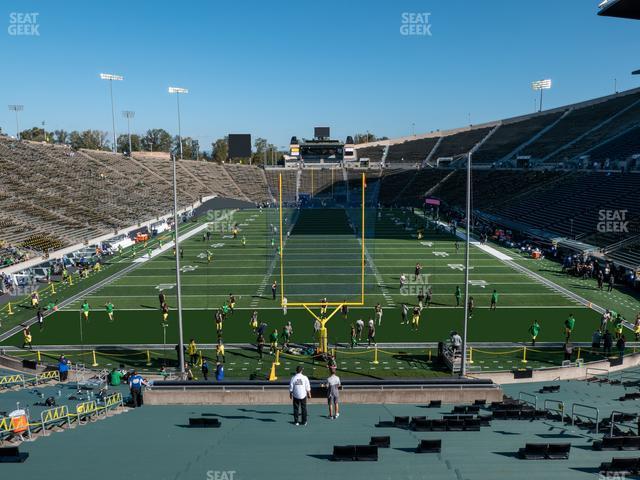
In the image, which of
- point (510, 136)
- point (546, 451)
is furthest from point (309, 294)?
point (510, 136)

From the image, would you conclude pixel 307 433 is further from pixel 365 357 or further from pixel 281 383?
pixel 365 357

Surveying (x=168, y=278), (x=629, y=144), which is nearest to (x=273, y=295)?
(x=168, y=278)

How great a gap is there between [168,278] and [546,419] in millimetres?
21938

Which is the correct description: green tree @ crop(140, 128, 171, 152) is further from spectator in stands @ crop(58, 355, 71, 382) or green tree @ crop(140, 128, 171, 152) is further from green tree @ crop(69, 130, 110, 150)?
spectator in stands @ crop(58, 355, 71, 382)

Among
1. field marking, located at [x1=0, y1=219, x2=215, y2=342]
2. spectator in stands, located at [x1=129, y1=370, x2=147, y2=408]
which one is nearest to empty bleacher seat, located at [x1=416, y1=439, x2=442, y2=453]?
spectator in stands, located at [x1=129, y1=370, x2=147, y2=408]

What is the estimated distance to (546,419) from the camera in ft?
30.2

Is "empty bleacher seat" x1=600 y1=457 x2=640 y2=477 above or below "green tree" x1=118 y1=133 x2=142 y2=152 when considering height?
below

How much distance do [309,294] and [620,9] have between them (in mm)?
17089

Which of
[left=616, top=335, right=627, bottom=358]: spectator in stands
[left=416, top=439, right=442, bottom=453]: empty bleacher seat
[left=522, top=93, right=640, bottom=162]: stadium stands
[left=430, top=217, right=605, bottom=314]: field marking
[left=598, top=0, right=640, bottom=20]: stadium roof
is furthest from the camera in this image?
[left=522, top=93, right=640, bottom=162]: stadium stands

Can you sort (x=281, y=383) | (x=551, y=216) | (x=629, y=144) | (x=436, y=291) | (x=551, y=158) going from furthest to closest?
(x=551, y=158) → (x=629, y=144) → (x=551, y=216) → (x=436, y=291) → (x=281, y=383)

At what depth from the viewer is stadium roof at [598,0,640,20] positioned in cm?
2020

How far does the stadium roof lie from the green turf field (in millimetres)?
11825

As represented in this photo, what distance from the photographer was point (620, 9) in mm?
20906

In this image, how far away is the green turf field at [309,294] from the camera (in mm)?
18656
